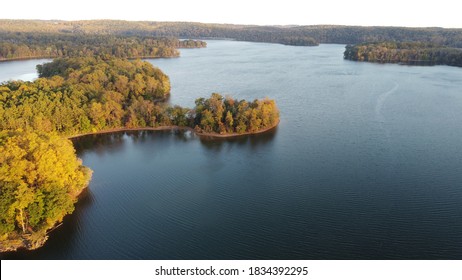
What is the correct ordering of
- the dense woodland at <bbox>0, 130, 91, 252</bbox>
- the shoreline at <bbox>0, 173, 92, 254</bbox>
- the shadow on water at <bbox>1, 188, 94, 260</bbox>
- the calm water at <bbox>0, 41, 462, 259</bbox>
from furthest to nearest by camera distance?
1. the calm water at <bbox>0, 41, 462, 259</bbox>
2. the dense woodland at <bbox>0, 130, 91, 252</bbox>
3. the shoreline at <bbox>0, 173, 92, 254</bbox>
4. the shadow on water at <bbox>1, 188, 94, 260</bbox>

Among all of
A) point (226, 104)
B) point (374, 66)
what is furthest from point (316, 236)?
point (374, 66)

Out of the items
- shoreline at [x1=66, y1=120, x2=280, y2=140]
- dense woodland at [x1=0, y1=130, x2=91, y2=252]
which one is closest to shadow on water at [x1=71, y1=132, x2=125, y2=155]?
shoreline at [x1=66, y1=120, x2=280, y2=140]

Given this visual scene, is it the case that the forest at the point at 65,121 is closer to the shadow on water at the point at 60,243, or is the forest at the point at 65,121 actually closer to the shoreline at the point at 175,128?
the shoreline at the point at 175,128

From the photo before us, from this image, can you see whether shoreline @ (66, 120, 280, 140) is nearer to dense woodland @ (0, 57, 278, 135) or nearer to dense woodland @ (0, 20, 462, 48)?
dense woodland @ (0, 57, 278, 135)

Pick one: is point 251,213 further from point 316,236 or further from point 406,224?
point 406,224

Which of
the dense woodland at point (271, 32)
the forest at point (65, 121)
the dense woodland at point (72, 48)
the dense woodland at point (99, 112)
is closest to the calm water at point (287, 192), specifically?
the forest at point (65, 121)

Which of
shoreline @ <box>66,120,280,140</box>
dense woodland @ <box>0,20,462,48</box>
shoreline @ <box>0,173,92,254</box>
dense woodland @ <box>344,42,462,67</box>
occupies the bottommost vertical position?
shoreline @ <box>0,173,92,254</box>
